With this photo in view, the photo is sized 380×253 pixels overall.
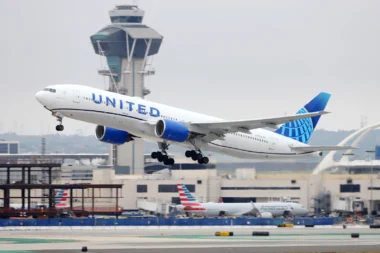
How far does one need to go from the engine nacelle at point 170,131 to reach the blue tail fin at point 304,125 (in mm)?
11571

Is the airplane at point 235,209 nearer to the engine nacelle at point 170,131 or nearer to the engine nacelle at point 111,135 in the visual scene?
the engine nacelle at point 111,135

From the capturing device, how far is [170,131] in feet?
231

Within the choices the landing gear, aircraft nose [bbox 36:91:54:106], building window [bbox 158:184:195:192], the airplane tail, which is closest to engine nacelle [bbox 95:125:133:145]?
the landing gear

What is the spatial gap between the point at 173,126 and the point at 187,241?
990 centimetres

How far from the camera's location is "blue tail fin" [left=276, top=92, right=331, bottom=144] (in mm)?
80500

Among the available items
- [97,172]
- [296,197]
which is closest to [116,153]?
[97,172]

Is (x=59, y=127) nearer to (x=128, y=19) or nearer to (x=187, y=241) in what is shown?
(x=187, y=241)

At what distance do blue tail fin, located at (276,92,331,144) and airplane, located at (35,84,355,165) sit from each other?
8cm

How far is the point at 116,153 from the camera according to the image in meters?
179

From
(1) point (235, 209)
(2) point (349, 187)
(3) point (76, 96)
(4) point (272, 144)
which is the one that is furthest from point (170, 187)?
(3) point (76, 96)

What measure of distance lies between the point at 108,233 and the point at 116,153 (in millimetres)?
92661

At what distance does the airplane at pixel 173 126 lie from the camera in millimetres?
67812

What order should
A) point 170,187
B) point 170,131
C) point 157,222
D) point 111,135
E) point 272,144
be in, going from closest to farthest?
point 170,131, point 111,135, point 272,144, point 157,222, point 170,187

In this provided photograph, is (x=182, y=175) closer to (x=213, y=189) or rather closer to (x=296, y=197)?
(x=213, y=189)
